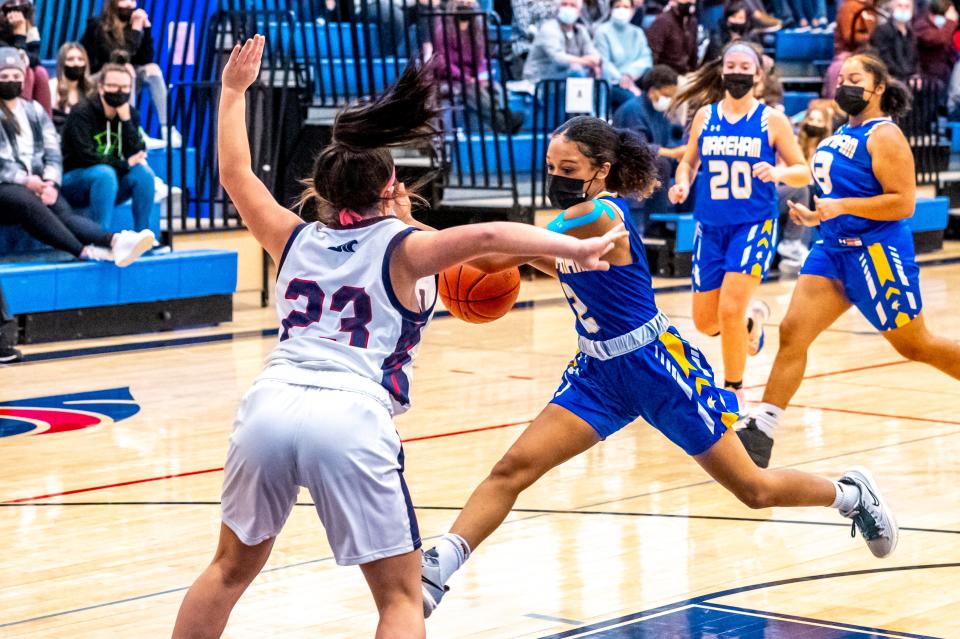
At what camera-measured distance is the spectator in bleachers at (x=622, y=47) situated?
51.1ft

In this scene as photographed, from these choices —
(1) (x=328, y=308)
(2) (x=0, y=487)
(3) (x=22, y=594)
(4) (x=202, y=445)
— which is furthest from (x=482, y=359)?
(1) (x=328, y=308)

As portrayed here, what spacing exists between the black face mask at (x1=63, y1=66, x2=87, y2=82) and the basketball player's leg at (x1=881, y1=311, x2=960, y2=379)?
655cm

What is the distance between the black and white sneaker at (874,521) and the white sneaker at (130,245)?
19.9 feet

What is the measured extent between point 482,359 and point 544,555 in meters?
4.39

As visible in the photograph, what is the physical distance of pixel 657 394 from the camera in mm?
4711

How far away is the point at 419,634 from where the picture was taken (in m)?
3.34

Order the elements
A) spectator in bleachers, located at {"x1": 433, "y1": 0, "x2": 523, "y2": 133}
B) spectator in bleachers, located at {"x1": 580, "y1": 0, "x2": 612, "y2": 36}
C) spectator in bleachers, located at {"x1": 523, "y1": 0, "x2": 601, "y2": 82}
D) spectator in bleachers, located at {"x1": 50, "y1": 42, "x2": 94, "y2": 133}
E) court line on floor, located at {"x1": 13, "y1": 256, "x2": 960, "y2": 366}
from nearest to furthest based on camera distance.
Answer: court line on floor, located at {"x1": 13, "y1": 256, "x2": 960, "y2": 366}
spectator in bleachers, located at {"x1": 50, "y1": 42, "x2": 94, "y2": 133}
spectator in bleachers, located at {"x1": 433, "y1": 0, "x2": 523, "y2": 133}
spectator in bleachers, located at {"x1": 523, "y1": 0, "x2": 601, "y2": 82}
spectator in bleachers, located at {"x1": 580, "y1": 0, "x2": 612, "y2": 36}

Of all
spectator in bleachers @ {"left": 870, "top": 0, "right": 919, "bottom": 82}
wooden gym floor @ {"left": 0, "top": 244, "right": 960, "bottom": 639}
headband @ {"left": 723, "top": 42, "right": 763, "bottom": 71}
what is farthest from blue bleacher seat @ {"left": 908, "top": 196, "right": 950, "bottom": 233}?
headband @ {"left": 723, "top": 42, "right": 763, "bottom": 71}

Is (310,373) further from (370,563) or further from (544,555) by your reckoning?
(544,555)

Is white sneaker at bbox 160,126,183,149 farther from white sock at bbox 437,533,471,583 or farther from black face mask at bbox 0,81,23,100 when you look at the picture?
white sock at bbox 437,533,471,583

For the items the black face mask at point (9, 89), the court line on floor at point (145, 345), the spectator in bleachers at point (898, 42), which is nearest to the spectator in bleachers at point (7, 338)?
the court line on floor at point (145, 345)

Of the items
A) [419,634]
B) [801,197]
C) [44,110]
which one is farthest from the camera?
[801,197]

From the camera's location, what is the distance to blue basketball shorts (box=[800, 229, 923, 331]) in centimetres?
670

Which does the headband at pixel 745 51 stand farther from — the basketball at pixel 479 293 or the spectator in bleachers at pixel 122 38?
the spectator in bleachers at pixel 122 38
